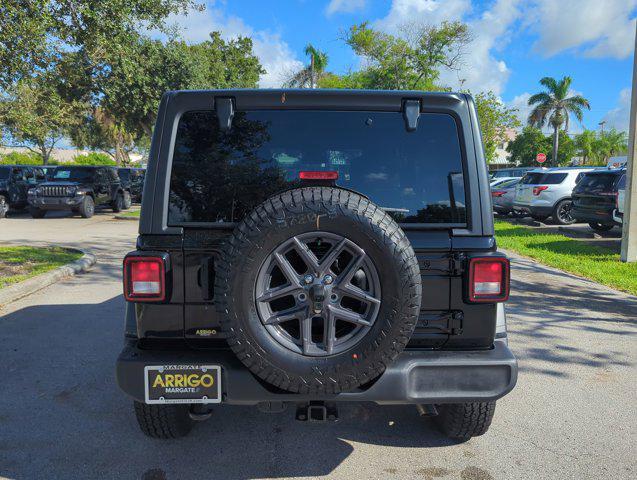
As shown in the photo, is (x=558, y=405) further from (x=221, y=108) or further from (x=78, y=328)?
(x=78, y=328)

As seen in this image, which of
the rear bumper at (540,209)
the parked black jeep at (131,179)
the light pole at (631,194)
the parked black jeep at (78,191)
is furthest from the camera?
the parked black jeep at (131,179)

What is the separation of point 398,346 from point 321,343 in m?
0.37

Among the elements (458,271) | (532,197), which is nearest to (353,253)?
(458,271)

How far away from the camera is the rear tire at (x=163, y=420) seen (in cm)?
306

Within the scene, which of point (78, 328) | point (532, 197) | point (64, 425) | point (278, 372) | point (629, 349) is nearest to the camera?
point (278, 372)

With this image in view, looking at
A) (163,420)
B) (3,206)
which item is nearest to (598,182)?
(163,420)

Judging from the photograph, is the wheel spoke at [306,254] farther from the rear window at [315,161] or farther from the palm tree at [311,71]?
the palm tree at [311,71]

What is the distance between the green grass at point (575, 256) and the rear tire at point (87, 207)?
45.6 feet

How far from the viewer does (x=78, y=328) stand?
564cm

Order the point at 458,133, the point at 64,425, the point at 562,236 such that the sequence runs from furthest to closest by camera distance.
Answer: the point at 562,236 → the point at 64,425 → the point at 458,133

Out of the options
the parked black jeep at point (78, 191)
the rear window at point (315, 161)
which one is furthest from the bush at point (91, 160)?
the rear window at point (315, 161)

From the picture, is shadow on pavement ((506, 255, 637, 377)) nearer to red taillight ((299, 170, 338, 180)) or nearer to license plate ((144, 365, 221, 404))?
→ red taillight ((299, 170, 338, 180))

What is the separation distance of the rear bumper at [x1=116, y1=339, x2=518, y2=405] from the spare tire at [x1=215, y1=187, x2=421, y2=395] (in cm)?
16

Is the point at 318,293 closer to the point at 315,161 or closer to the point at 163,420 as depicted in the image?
the point at 315,161
